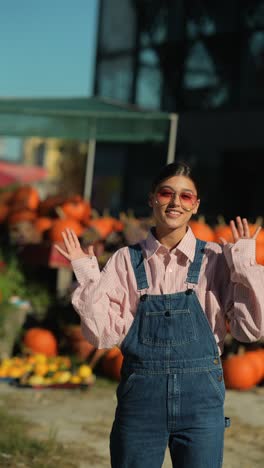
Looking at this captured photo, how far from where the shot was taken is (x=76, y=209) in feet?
27.5

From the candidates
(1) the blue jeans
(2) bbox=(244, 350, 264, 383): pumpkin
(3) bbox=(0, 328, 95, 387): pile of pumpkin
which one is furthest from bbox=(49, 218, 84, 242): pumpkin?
(1) the blue jeans

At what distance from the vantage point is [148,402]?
2525 millimetres

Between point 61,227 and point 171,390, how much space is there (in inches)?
214

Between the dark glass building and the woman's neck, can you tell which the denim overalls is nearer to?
the woman's neck

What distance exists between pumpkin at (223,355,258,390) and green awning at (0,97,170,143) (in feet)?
12.4

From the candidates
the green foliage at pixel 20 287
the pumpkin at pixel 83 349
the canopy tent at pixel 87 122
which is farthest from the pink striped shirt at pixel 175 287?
the canopy tent at pixel 87 122

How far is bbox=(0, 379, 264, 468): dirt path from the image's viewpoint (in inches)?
177

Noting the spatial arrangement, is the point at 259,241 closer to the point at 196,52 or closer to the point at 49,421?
the point at 49,421

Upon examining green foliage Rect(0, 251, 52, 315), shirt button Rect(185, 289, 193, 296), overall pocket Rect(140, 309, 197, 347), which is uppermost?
shirt button Rect(185, 289, 193, 296)

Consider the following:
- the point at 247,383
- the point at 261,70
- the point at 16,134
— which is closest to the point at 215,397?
the point at 247,383

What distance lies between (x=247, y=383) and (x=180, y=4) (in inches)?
430

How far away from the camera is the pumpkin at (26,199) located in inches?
345

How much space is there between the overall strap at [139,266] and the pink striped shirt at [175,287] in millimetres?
17

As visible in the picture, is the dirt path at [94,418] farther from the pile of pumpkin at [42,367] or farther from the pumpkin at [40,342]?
the pumpkin at [40,342]
